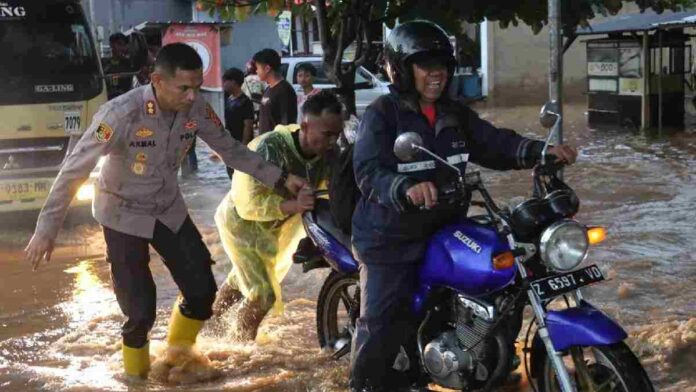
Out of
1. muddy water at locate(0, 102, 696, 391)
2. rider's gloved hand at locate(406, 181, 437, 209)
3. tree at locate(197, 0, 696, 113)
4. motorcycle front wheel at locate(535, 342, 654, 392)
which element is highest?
tree at locate(197, 0, 696, 113)

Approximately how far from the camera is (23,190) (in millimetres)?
9195

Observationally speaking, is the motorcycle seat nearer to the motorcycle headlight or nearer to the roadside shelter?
the motorcycle headlight

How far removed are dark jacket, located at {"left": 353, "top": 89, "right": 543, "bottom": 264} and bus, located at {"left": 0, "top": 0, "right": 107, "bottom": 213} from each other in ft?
19.1

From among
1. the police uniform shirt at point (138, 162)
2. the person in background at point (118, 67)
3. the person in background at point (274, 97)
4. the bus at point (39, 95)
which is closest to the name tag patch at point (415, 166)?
the police uniform shirt at point (138, 162)

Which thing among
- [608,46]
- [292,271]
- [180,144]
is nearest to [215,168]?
[292,271]

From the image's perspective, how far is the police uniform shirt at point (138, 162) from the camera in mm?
4391

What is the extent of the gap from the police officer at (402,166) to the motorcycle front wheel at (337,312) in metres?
0.67

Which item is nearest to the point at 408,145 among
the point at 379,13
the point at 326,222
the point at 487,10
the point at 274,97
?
the point at 326,222

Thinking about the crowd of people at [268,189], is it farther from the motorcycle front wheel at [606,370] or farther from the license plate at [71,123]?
the license plate at [71,123]

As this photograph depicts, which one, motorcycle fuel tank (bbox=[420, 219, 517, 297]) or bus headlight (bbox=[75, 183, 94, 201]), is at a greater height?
motorcycle fuel tank (bbox=[420, 219, 517, 297])

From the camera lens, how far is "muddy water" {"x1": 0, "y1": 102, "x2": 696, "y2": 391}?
5039mm

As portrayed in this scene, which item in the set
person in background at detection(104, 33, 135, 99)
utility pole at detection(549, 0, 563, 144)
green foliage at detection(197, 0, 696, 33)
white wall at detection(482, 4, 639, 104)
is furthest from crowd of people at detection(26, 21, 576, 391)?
white wall at detection(482, 4, 639, 104)

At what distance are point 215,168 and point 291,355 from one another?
9.43 meters

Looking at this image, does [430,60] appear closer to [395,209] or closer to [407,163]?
[407,163]
